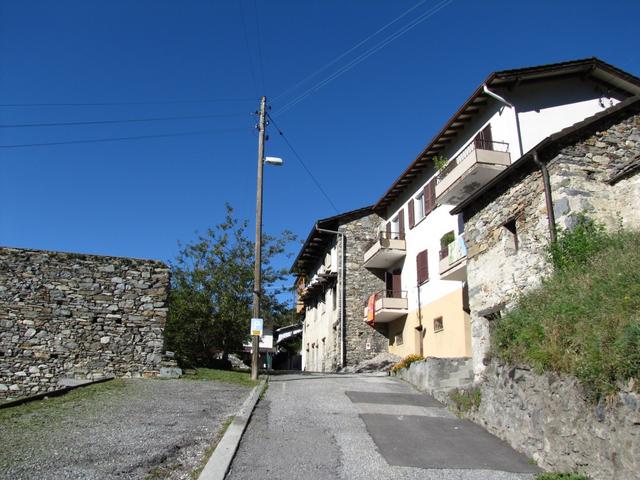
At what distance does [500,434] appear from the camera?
8953mm

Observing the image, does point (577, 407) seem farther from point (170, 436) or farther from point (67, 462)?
point (67, 462)

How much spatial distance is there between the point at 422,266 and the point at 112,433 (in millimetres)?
17712

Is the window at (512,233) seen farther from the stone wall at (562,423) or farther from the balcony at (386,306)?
the balcony at (386,306)

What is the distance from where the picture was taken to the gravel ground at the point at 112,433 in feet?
19.4

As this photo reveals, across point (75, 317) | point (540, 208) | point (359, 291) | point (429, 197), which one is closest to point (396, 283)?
point (359, 291)

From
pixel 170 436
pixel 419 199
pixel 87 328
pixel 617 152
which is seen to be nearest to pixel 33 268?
pixel 87 328

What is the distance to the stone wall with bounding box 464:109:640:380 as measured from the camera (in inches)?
443

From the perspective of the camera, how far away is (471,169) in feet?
55.7

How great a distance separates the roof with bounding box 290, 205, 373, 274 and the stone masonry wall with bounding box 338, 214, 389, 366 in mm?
365

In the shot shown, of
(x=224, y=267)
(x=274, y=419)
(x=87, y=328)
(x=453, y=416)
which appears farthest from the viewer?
(x=224, y=267)

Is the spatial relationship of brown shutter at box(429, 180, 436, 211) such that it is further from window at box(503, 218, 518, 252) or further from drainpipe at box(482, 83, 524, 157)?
window at box(503, 218, 518, 252)

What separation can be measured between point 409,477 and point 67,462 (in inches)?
162

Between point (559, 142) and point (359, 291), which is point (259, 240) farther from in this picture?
point (359, 291)

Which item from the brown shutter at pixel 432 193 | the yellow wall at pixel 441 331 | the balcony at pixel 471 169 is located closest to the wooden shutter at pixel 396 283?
the yellow wall at pixel 441 331
